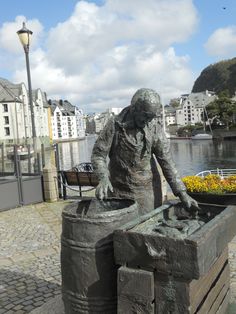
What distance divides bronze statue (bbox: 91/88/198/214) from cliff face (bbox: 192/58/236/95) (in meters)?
134

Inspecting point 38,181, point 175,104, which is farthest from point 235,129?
point 175,104

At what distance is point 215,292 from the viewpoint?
10.9 ft

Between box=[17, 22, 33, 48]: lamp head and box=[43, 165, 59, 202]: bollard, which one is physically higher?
box=[17, 22, 33, 48]: lamp head

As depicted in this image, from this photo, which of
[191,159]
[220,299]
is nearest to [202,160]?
[191,159]

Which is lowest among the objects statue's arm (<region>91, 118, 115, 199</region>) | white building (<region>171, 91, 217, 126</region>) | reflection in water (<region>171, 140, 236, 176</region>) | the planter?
reflection in water (<region>171, 140, 236, 176</region>)

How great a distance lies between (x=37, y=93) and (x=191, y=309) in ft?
284

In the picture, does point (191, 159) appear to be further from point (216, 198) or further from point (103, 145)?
point (103, 145)

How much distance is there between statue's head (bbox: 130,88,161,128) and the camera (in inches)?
135

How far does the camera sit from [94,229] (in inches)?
121

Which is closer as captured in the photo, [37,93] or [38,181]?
[38,181]

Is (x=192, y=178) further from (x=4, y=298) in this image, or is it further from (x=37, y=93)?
(x=37, y=93)

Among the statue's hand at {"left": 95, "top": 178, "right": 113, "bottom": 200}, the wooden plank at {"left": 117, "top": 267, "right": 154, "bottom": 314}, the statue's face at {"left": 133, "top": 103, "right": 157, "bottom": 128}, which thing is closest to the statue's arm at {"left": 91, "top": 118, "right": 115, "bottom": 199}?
the statue's hand at {"left": 95, "top": 178, "right": 113, "bottom": 200}

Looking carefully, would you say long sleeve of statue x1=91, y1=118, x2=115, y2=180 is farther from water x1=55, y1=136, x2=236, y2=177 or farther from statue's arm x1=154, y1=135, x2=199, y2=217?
water x1=55, y1=136, x2=236, y2=177

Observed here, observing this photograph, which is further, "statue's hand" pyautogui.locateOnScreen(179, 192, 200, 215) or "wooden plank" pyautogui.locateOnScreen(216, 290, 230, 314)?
"statue's hand" pyautogui.locateOnScreen(179, 192, 200, 215)
